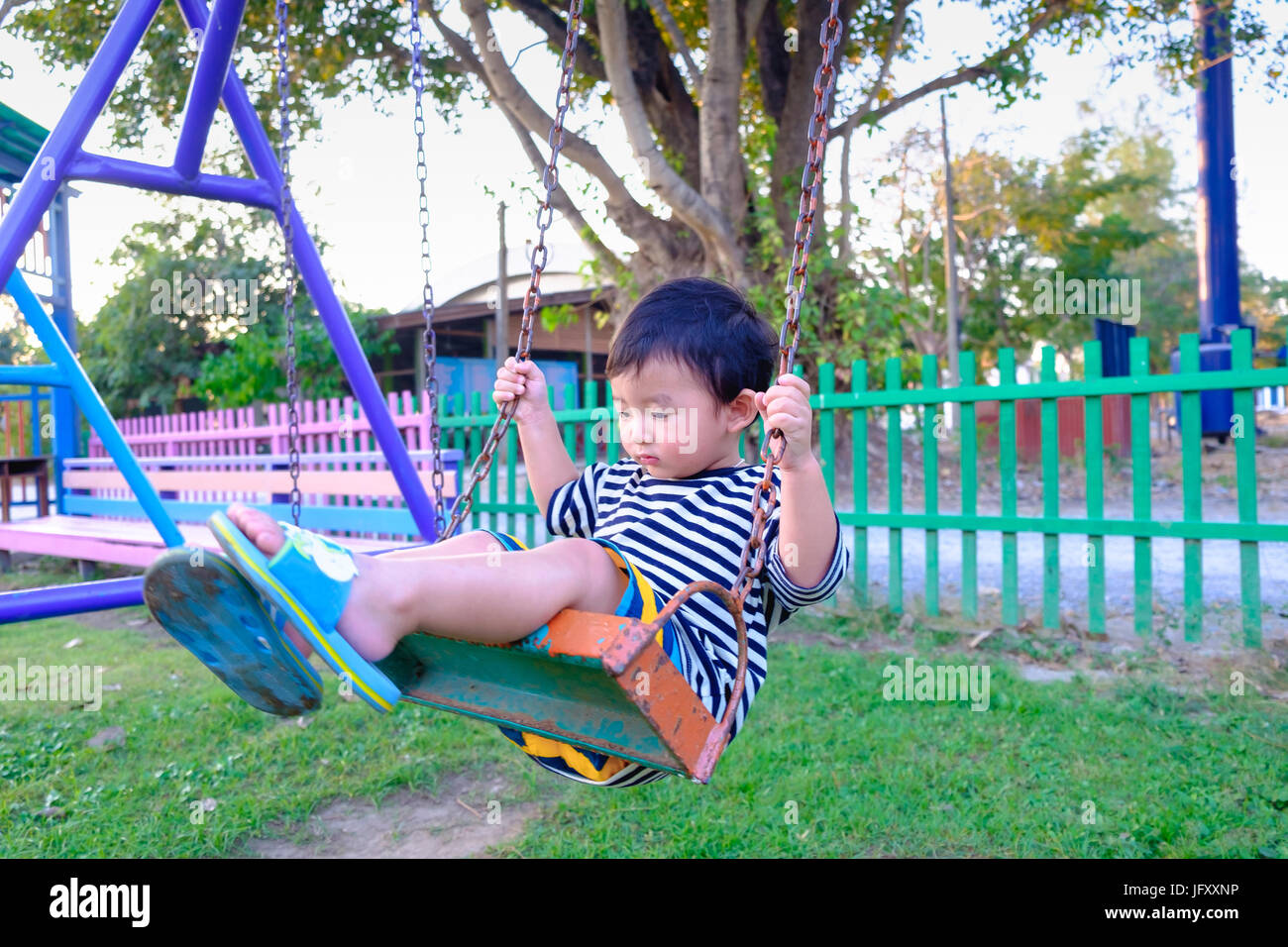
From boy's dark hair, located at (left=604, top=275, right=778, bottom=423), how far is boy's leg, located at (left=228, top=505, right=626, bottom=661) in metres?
0.40

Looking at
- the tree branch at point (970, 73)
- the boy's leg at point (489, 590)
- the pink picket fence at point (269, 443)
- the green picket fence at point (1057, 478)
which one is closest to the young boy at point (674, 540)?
the boy's leg at point (489, 590)

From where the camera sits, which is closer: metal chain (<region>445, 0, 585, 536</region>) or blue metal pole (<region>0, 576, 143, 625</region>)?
metal chain (<region>445, 0, 585, 536</region>)

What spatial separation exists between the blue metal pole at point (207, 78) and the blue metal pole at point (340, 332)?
0.86 ft

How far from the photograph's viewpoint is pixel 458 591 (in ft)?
4.36

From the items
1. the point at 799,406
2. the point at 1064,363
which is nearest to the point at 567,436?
the point at 799,406

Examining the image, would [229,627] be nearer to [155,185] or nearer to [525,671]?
[525,671]

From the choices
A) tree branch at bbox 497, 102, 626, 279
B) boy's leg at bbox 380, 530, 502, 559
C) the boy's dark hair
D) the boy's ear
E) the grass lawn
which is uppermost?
tree branch at bbox 497, 102, 626, 279

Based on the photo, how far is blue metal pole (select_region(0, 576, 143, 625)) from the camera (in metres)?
2.34

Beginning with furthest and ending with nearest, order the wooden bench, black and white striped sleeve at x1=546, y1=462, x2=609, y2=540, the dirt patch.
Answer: the wooden bench, the dirt patch, black and white striped sleeve at x1=546, y1=462, x2=609, y2=540

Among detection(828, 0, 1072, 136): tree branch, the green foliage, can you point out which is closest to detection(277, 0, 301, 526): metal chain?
detection(828, 0, 1072, 136): tree branch

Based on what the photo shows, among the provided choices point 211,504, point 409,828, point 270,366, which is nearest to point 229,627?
point 409,828

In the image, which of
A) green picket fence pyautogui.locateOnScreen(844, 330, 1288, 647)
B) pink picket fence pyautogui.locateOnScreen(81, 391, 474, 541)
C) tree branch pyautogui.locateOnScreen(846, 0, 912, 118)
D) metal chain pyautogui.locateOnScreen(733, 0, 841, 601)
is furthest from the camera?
tree branch pyautogui.locateOnScreen(846, 0, 912, 118)

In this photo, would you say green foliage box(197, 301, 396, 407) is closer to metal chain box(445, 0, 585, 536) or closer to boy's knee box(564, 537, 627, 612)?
metal chain box(445, 0, 585, 536)
